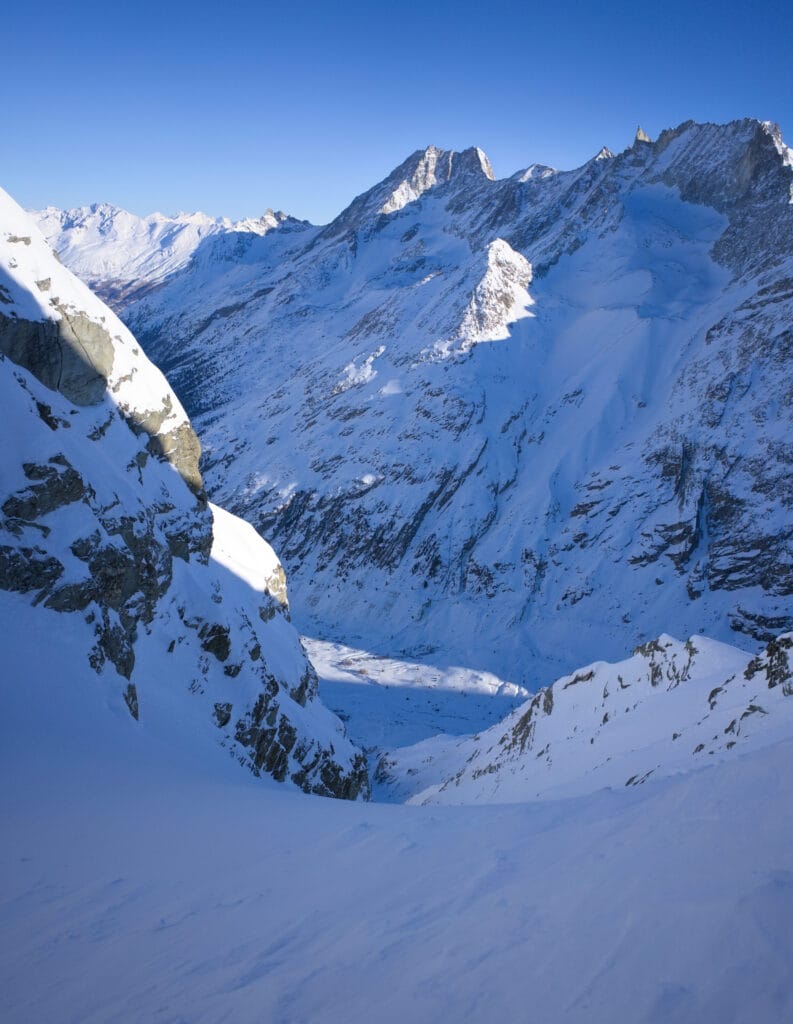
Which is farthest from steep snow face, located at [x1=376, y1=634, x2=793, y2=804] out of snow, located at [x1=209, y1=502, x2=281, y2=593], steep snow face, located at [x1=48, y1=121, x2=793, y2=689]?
steep snow face, located at [x1=48, y1=121, x2=793, y2=689]

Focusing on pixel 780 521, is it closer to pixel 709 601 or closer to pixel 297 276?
pixel 709 601

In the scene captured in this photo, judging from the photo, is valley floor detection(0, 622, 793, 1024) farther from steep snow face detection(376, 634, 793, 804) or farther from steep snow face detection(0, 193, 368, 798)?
steep snow face detection(0, 193, 368, 798)

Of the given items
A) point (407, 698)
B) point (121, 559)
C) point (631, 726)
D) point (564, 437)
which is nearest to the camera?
point (121, 559)

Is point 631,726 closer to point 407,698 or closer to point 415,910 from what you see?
point 415,910

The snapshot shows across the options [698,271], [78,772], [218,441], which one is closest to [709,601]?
[78,772]

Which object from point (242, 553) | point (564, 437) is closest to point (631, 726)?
point (242, 553)

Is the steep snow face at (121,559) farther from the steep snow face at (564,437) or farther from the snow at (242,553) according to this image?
the steep snow face at (564,437)

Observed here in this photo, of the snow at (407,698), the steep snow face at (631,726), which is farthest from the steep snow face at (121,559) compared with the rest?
the snow at (407,698)
